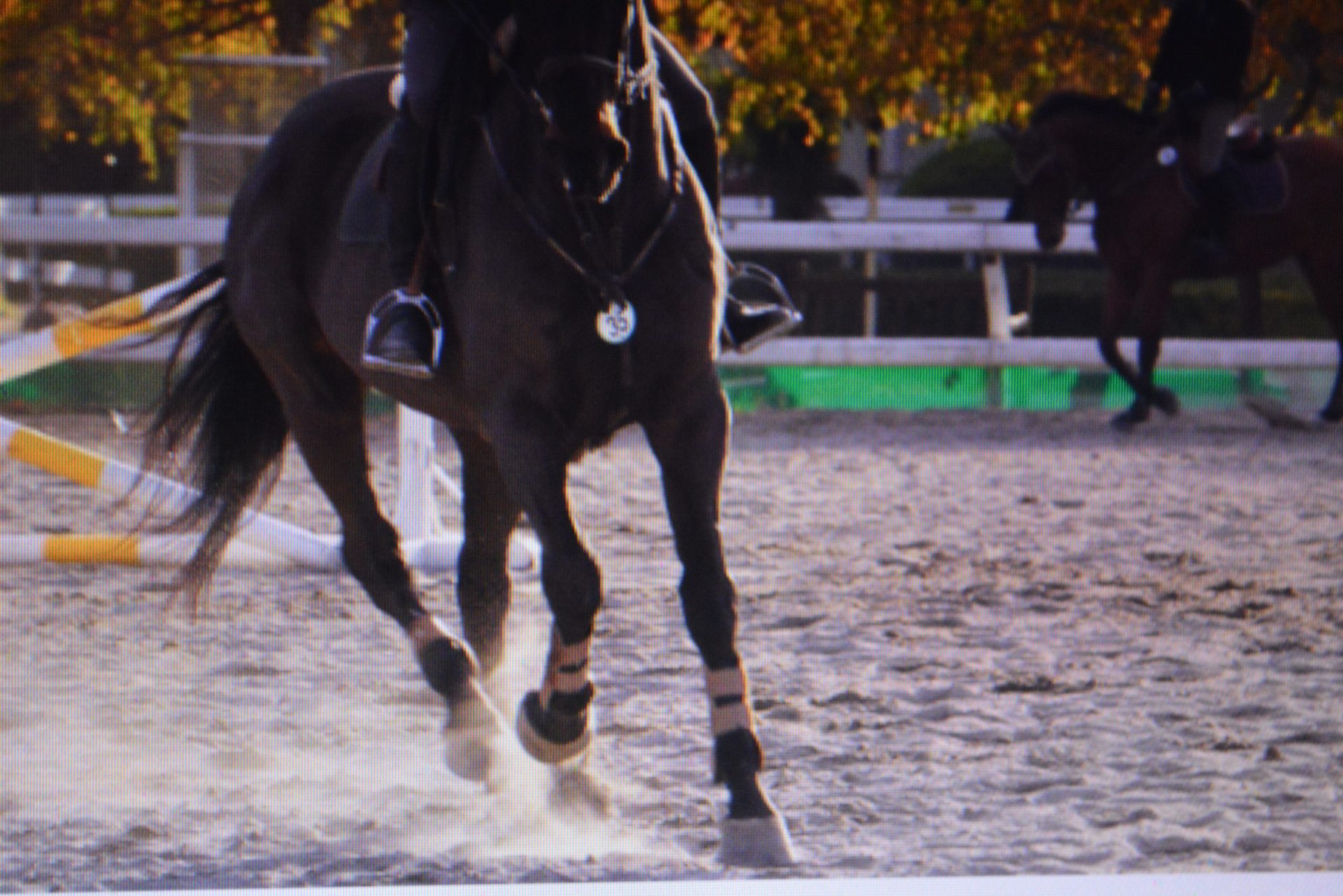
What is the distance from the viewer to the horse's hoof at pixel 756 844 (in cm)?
269

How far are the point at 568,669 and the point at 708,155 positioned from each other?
1.02 metres

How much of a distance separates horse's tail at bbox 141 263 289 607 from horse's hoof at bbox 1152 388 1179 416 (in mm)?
5660

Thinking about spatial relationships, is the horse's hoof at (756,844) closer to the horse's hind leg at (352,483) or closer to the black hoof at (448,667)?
the black hoof at (448,667)

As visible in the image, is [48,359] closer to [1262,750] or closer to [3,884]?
[3,884]

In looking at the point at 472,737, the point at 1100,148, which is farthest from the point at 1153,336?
the point at 472,737

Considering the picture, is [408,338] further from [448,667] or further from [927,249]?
[927,249]

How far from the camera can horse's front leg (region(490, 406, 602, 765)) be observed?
286cm

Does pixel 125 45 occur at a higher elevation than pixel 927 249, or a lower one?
higher

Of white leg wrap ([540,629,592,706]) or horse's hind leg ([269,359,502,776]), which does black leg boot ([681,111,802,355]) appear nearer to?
white leg wrap ([540,629,592,706])

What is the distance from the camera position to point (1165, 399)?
28.9 feet

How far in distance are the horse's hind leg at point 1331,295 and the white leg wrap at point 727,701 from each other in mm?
6179

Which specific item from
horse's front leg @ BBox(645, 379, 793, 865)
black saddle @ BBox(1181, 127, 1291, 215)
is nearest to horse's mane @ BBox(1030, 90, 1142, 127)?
black saddle @ BBox(1181, 127, 1291, 215)

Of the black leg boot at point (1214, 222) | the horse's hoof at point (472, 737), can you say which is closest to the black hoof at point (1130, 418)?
the black leg boot at point (1214, 222)

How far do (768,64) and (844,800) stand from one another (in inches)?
320
